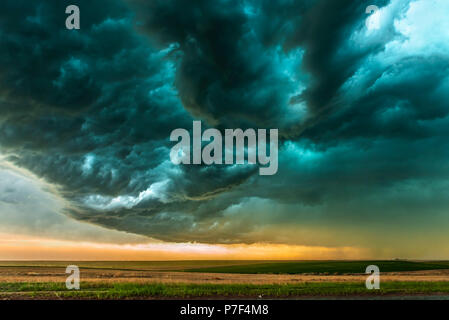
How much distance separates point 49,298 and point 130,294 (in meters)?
8.02

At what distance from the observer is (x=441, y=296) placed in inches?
1534

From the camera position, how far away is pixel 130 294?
37.0 m
